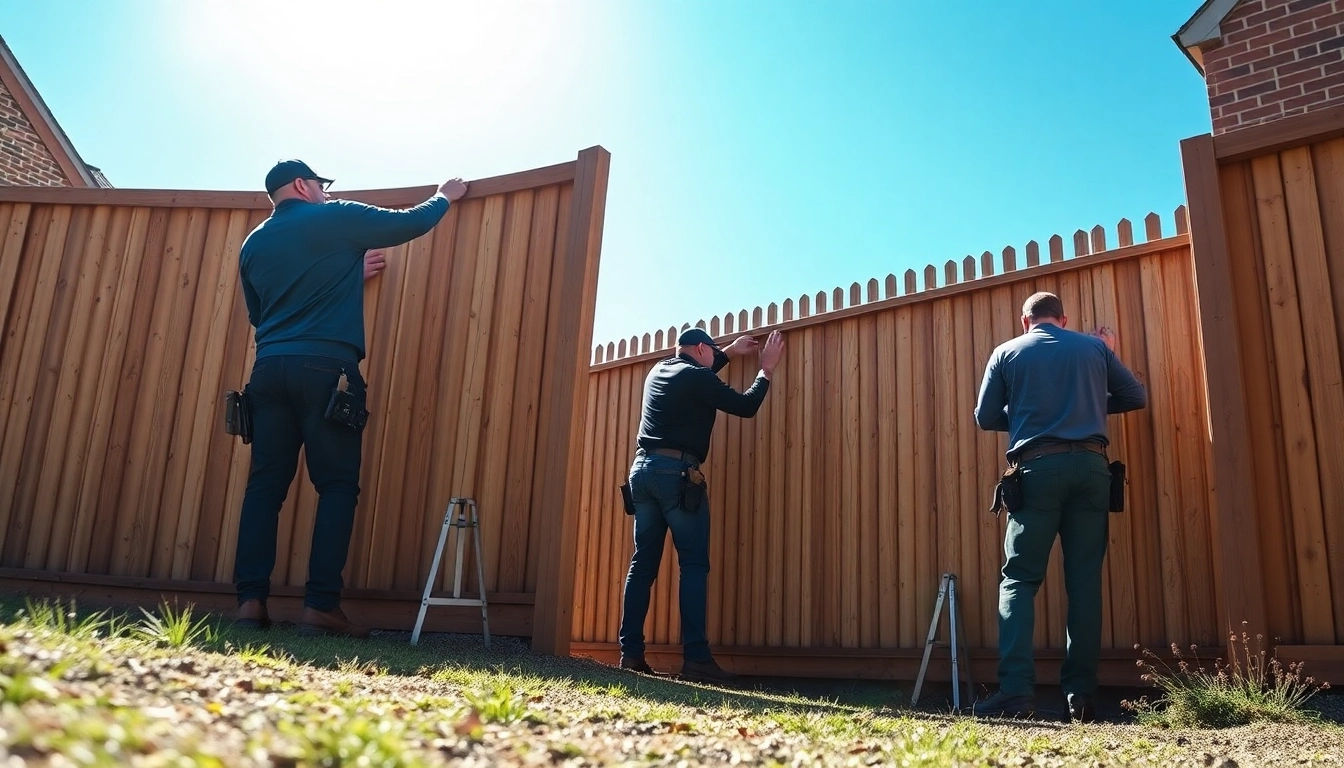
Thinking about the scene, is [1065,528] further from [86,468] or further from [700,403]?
[86,468]

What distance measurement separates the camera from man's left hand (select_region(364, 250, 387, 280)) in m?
5.37

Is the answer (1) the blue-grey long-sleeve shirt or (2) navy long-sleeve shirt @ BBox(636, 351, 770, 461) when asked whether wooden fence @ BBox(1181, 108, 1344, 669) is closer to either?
(1) the blue-grey long-sleeve shirt

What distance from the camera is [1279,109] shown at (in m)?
6.31

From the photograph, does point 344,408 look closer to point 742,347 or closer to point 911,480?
point 742,347

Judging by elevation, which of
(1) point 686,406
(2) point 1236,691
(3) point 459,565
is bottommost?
(2) point 1236,691

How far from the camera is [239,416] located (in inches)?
177

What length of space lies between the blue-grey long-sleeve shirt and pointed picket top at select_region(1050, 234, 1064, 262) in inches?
26.7

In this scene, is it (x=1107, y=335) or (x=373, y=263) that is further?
(x=373, y=263)

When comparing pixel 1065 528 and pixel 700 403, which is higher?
pixel 700 403

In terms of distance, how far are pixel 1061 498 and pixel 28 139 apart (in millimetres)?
12881

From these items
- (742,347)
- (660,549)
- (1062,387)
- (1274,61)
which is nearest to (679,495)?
(660,549)

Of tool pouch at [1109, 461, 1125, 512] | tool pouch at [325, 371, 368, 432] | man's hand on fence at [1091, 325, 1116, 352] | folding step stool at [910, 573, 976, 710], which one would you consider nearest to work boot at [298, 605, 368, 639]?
tool pouch at [325, 371, 368, 432]

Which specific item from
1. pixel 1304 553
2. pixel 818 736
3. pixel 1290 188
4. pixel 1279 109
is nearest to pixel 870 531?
pixel 1304 553

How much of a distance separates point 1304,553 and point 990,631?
138 centimetres
